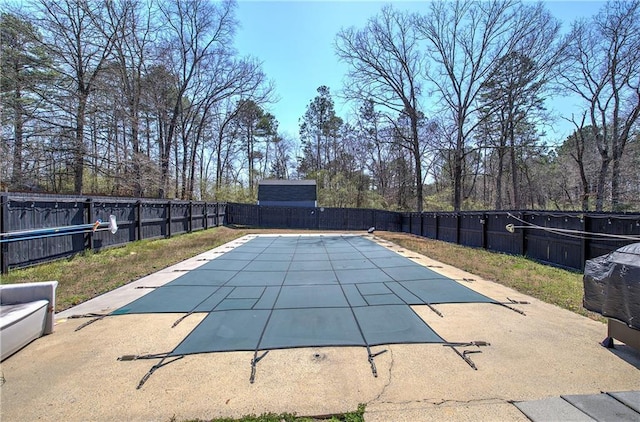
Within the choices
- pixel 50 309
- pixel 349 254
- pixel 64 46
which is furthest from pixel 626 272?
pixel 64 46

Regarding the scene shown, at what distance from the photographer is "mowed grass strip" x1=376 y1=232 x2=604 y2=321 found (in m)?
4.47

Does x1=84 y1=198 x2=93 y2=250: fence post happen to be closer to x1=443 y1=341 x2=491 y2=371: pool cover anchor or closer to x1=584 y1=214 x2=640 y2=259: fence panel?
x1=443 y1=341 x2=491 y2=371: pool cover anchor

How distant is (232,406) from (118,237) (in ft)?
28.7

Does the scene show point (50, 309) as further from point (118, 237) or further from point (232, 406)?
point (118, 237)

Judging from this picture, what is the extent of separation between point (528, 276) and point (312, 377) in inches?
222

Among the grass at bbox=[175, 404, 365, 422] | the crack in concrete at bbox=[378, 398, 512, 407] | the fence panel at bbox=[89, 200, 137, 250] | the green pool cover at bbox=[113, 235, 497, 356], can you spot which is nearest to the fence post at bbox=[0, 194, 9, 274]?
the fence panel at bbox=[89, 200, 137, 250]

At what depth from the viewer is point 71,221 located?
22.9 feet

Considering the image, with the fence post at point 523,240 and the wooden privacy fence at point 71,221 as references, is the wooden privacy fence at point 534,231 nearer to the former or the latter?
the fence post at point 523,240

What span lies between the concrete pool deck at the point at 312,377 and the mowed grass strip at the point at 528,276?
1223mm

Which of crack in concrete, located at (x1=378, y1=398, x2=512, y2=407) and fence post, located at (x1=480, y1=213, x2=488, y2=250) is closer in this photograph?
crack in concrete, located at (x1=378, y1=398, x2=512, y2=407)

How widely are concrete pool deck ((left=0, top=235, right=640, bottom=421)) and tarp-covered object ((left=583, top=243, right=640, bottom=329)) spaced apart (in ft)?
1.36

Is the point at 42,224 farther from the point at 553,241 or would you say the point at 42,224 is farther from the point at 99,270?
the point at 553,241

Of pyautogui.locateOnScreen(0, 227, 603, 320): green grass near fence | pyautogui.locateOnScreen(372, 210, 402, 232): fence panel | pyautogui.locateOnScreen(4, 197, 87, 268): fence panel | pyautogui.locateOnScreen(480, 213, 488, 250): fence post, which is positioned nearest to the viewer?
pyautogui.locateOnScreen(0, 227, 603, 320): green grass near fence

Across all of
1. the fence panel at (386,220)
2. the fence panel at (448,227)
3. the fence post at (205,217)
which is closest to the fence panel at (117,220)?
the fence post at (205,217)
